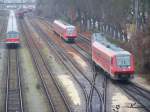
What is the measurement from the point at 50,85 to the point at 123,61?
5.72 m

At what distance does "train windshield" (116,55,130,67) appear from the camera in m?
34.9

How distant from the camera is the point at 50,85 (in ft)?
117

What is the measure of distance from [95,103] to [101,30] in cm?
4414

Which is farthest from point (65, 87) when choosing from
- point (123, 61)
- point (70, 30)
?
point (70, 30)

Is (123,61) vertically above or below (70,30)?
above

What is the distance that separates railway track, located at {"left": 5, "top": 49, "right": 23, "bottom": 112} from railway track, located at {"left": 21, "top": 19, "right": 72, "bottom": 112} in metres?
1.82

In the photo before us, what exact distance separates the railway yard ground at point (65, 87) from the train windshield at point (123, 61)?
1499mm

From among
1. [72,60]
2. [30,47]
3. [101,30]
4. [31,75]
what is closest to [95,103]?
[31,75]

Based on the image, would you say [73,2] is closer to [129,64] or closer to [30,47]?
[30,47]

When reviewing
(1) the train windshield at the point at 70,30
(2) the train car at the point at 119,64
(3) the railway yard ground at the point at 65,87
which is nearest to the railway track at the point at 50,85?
(3) the railway yard ground at the point at 65,87

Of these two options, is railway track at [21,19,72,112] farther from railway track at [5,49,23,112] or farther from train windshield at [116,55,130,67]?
train windshield at [116,55,130,67]

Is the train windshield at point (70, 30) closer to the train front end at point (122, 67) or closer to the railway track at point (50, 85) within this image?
the railway track at point (50, 85)

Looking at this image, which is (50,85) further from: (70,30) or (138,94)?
(70,30)

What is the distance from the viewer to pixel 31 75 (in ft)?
131
